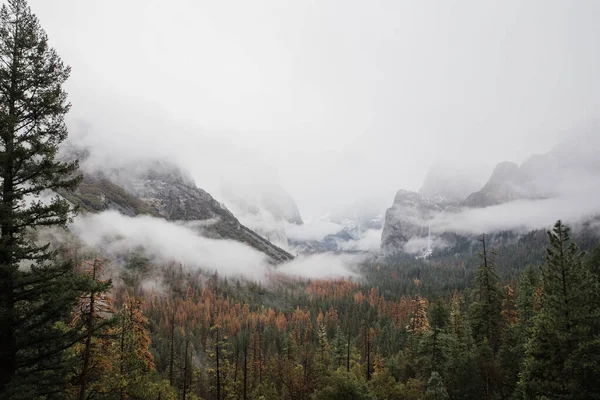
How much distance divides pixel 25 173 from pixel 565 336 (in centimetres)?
2968

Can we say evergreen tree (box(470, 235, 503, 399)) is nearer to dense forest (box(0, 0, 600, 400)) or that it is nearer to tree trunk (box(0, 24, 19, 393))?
dense forest (box(0, 0, 600, 400))

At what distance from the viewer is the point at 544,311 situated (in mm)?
22516

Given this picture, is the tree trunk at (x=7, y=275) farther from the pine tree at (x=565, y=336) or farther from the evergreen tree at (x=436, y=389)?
the evergreen tree at (x=436, y=389)

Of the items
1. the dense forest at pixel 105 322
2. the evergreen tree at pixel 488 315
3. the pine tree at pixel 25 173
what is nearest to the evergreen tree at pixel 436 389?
the dense forest at pixel 105 322

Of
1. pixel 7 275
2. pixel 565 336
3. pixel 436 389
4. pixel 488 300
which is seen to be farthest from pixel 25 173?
Result: pixel 488 300

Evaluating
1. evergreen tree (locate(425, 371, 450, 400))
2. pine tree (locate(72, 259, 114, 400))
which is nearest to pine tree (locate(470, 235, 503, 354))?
evergreen tree (locate(425, 371, 450, 400))

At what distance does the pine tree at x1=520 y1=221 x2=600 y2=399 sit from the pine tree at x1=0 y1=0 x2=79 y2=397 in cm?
2694

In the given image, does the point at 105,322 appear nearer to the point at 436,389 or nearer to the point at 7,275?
the point at 7,275

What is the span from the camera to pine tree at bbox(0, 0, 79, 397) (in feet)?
37.2

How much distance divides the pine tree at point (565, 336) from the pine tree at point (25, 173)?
26.9 m

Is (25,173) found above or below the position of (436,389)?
above

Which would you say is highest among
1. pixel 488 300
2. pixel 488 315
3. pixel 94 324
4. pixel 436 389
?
pixel 94 324

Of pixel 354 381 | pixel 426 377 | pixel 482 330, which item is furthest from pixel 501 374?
pixel 354 381

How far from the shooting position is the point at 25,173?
12273 millimetres
